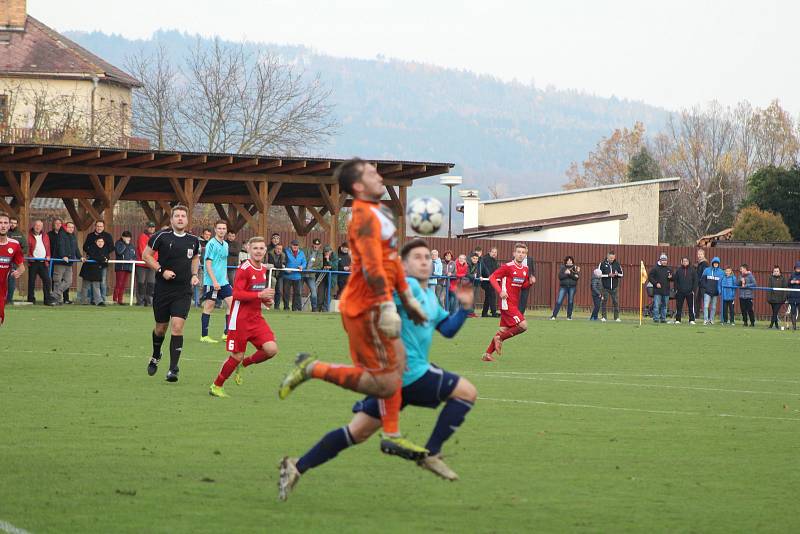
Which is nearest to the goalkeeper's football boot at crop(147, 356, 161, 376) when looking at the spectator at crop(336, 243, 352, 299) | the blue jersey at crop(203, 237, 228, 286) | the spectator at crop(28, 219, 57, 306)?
the blue jersey at crop(203, 237, 228, 286)

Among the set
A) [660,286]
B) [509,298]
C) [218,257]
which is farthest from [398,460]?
[660,286]

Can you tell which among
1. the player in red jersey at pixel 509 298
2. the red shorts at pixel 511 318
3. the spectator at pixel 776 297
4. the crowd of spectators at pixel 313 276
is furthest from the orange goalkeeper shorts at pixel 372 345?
the spectator at pixel 776 297

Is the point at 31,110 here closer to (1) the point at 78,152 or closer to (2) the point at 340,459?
(1) the point at 78,152

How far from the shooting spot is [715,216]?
90750 millimetres

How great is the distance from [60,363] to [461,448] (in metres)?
8.09

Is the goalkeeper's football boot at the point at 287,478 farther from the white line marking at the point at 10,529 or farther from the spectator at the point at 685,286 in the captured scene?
the spectator at the point at 685,286

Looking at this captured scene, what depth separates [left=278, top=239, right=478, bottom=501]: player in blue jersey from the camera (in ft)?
24.4

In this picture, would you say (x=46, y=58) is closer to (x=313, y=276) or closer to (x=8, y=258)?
(x=313, y=276)

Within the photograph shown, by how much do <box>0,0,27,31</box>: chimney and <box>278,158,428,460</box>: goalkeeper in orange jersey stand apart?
230 feet

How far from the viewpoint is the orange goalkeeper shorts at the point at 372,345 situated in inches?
286

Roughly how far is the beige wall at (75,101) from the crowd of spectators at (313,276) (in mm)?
28458

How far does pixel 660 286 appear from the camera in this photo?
117 ft

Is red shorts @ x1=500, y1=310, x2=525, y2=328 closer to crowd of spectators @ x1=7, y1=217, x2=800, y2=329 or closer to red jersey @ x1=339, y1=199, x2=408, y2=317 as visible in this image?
crowd of spectators @ x1=7, y1=217, x2=800, y2=329

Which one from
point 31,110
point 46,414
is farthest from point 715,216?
point 46,414
